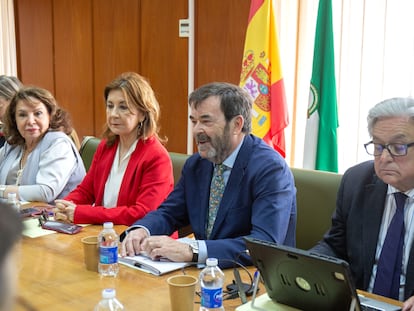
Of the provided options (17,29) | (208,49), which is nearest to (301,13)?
(208,49)

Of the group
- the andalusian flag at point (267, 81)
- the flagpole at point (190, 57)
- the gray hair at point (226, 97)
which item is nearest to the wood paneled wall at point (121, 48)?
the flagpole at point (190, 57)

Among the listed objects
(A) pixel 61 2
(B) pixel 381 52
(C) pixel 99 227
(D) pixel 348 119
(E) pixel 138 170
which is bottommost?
(C) pixel 99 227

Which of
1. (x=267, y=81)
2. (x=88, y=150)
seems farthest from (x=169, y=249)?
(x=88, y=150)

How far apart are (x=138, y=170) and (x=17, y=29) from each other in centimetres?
434

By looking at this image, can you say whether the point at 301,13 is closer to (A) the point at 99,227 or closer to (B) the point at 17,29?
(A) the point at 99,227

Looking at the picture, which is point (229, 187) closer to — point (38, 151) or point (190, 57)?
point (38, 151)

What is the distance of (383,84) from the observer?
3213 millimetres

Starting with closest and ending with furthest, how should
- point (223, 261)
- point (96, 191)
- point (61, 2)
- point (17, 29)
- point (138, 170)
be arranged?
point (223, 261)
point (138, 170)
point (96, 191)
point (61, 2)
point (17, 29)

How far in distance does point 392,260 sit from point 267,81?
5.99ft

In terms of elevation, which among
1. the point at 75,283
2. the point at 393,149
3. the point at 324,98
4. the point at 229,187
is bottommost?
the point at 75,283

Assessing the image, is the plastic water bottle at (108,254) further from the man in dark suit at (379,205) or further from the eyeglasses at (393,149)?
the eyeglasses at (393,149)

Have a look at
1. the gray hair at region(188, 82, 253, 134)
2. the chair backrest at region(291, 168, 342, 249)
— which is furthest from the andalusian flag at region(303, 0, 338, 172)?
the gray hair at region(188, 82, 253, 134)

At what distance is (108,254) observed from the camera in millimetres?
1772

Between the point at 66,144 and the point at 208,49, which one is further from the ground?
the point at 208,49
